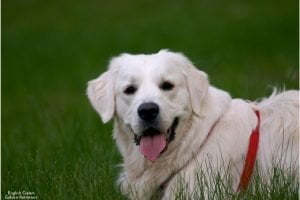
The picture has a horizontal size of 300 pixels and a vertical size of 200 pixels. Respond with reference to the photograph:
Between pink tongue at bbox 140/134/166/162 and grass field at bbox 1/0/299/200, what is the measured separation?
0.40 meters

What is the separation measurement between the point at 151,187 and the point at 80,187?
54 centimetres

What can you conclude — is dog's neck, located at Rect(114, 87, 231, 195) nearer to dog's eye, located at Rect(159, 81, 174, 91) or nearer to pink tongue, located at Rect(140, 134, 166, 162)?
pink tongue, located at Rect(140, 134, 166, 162)

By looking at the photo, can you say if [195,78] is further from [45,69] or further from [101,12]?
[101,12]

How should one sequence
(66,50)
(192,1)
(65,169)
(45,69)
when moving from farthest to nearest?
(192,1)
(66,50)
(45,69)
(65,169)

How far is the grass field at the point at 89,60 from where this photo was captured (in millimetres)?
7594

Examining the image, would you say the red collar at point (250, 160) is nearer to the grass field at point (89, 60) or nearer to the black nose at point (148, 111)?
the grass field at point (89, 60)

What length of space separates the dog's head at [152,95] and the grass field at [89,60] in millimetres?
491

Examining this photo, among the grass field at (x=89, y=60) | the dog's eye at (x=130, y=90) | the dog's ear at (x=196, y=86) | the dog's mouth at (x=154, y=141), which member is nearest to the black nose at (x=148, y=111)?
the dog's mouth at (x=154, y=141)

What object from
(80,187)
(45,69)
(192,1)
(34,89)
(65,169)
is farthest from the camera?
(192,1)

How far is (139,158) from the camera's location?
7012 millimetres

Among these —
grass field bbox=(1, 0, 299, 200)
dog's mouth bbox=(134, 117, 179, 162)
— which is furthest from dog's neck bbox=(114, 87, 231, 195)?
grass field bbox=(1, 0, 299, 200)

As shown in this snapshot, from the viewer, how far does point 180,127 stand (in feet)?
22.6

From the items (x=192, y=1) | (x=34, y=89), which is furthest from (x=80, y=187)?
(x=192, y=1)

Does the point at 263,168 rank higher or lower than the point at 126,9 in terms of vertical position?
lower
